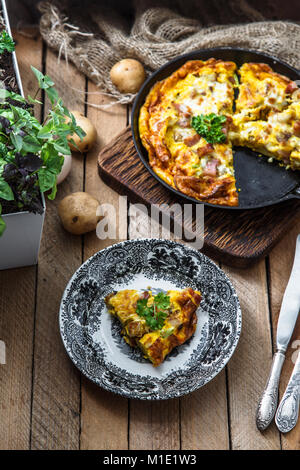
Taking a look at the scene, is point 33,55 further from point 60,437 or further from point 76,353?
point 60,437

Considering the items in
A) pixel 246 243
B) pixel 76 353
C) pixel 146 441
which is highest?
pixel 246 243

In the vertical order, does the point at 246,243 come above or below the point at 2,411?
above

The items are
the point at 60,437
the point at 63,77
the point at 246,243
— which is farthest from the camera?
the point at 63,77

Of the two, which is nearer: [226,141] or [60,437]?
[60,437]

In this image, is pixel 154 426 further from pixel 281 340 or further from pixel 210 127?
pixel 210 127

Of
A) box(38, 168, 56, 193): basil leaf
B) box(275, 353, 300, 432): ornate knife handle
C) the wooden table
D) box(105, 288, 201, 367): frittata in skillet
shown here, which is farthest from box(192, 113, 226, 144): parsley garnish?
box(275, 353, 300, 432): ornate knife handle

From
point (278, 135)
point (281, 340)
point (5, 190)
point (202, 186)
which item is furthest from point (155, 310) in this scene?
point (278, 135)

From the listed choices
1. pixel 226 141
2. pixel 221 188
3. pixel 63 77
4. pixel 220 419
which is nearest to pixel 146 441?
pixel 220 419

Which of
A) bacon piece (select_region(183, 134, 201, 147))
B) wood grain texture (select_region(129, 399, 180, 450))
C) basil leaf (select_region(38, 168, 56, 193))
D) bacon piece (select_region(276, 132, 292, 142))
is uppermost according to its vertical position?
basil leaf (select_region(38, 168, 56, 193))

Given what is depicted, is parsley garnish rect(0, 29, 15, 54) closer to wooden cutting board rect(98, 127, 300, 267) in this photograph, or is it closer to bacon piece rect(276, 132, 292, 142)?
wooden cutting board rect(98, 127, 300, 267)
